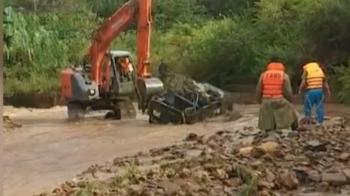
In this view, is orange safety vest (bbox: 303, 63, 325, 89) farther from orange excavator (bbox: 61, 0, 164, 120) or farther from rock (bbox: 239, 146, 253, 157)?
orange excavator (bbox: 61, 0, 164, 120)

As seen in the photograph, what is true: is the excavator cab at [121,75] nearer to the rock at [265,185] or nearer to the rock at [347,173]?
the rock at [347,173]

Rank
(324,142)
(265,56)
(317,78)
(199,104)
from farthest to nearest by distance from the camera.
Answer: (265,56), (199,104), (317,78), (324,142)

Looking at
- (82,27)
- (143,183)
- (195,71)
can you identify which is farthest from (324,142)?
(82,27)

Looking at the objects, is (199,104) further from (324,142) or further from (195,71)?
(195,71)

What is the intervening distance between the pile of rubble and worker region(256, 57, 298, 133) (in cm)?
27

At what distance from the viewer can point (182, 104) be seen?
17.6 meters

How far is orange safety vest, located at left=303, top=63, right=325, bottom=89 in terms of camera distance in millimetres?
12812

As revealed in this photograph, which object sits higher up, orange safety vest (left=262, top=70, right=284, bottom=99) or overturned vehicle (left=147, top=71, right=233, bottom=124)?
orange safety vest (left=262, top=70, right=284, bottom=99)

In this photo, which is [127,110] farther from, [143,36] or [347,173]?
[347,173]

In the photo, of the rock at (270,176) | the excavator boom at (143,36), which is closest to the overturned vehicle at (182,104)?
the excavator boom at (143,36)

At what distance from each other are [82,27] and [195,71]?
8069 mm

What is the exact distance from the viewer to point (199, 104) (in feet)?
58.4

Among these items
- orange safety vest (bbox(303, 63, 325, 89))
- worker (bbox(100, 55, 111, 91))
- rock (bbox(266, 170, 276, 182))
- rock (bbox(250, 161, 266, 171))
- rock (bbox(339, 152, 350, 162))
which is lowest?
rock (bbox(339, 152, 350, 162))

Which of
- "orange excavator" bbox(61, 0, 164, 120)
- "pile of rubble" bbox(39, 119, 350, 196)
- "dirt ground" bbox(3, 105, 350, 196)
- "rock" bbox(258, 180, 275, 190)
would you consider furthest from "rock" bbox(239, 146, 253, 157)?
"orange excavator" bbox(61, 0, 164, 120)
